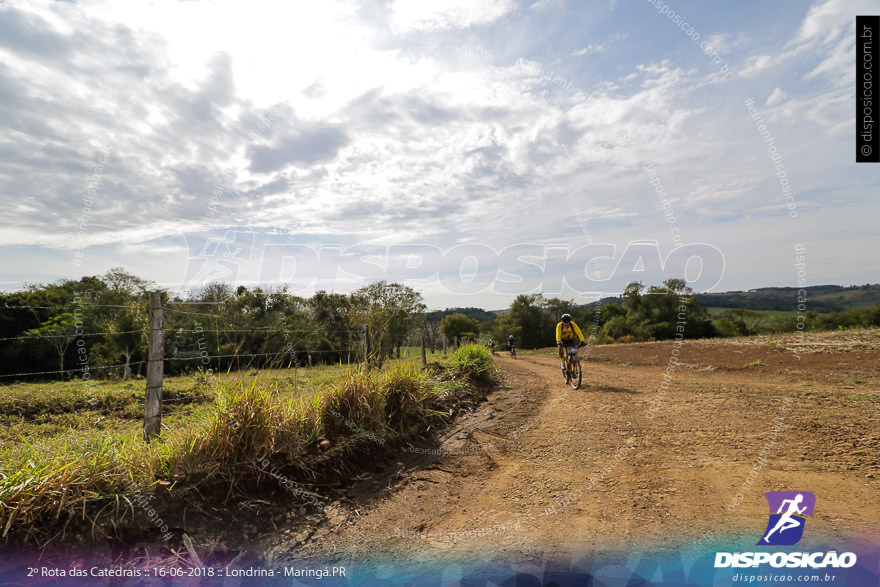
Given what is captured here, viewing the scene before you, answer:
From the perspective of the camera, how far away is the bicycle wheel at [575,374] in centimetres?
954

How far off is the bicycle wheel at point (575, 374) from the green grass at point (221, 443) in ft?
13.3

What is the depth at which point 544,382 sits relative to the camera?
444 inches

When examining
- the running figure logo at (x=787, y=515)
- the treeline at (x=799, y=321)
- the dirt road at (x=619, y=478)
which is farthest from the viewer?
the treeline at (x=799, y=321)

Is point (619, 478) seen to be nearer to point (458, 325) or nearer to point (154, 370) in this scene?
point (154, 370)

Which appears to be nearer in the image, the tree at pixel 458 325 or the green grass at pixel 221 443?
the green grass at pixel 221 443

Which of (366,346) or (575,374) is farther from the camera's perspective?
(575,374)

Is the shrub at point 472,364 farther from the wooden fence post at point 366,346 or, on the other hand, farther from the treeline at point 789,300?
the treeline at point 789,300

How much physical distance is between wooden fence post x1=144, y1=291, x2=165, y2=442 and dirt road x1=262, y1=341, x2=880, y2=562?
77.0 inches

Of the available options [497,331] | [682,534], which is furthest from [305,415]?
[497,331]

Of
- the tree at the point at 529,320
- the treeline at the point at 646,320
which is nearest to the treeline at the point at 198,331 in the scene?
the treeline at the point at 646,320

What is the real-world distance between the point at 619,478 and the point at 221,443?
155 inches

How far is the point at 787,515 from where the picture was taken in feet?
10.1

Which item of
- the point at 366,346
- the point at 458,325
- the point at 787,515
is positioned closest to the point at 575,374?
the point at 366,346

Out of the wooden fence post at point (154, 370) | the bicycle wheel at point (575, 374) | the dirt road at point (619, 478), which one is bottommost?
the dirt road at point (619, 478)
